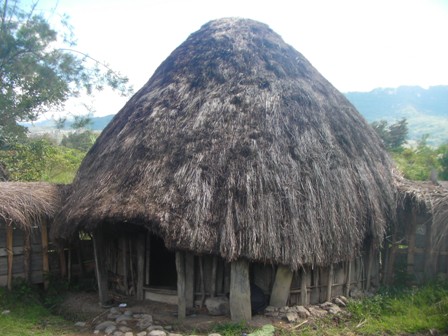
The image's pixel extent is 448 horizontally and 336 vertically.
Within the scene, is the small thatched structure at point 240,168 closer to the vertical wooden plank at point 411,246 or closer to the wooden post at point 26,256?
the vertical wooden plank at point 411,246

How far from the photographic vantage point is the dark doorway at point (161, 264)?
9.85 metres

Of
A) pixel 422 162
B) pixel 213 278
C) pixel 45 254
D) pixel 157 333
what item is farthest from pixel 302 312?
pixel 422 162

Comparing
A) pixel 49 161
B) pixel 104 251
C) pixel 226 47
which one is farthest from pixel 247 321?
pixel 49 161

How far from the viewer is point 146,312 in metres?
7.24

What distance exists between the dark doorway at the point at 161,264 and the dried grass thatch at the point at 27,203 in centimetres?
237

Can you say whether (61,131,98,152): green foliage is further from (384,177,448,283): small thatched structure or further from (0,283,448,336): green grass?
(384,177,448,283): small thatched structure

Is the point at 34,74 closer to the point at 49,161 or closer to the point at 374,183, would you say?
the point at 49,161

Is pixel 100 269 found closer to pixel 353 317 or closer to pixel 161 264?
pixel 161 264

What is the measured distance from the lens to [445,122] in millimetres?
67938

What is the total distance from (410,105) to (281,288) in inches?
3255

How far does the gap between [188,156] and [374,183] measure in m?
3.81

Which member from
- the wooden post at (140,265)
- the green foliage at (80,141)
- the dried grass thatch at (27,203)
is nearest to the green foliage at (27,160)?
the dried grass thatch at (27,203)

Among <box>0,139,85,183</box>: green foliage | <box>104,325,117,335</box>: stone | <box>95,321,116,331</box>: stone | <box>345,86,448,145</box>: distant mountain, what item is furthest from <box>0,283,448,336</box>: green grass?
<box>345,86,448,145</box>: distant mountain

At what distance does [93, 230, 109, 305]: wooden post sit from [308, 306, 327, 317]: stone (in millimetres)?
3866
